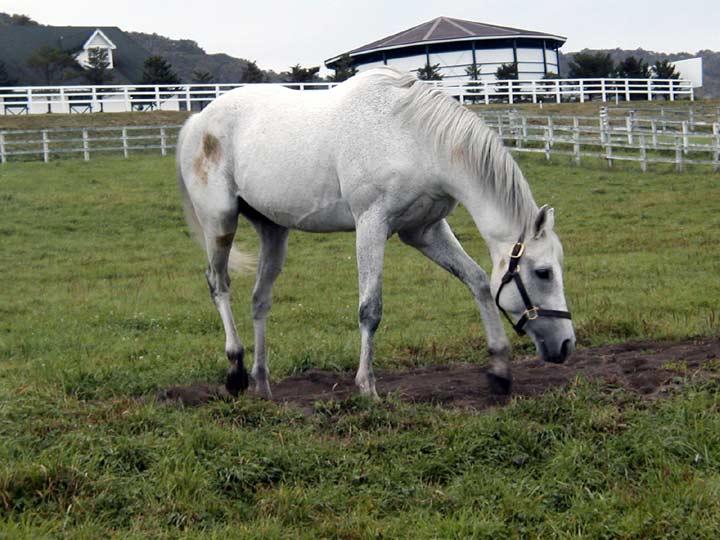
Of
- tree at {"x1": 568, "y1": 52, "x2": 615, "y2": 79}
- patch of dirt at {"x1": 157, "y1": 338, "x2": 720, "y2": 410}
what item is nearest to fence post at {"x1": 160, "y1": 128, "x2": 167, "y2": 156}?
patch of dirt at {"x1": 157, "y1": 338, "x2": 720, "y2": 410}

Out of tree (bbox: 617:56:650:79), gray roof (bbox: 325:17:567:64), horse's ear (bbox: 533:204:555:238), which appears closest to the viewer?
horse's ear (bbox: 533:204:555:238)

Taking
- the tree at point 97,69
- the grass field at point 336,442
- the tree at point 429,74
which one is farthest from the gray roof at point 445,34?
the grass field at point 336,442

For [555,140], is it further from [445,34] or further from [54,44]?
[54,44]

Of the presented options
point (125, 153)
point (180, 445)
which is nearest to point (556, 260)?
point (180, 445)

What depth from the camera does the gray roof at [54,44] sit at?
5275 cm

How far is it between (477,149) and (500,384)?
144 centimetres

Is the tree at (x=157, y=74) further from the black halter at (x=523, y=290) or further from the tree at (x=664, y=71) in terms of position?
the black halter at (x=523, y=290)

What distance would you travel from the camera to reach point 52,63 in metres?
50.4

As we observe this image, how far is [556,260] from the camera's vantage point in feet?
18.5

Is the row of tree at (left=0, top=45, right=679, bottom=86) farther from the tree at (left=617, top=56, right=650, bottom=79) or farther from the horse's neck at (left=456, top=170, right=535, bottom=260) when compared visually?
the horse's neck at (left=456, top=170, right=535, bottom=260)

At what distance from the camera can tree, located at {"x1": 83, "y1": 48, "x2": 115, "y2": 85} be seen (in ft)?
160

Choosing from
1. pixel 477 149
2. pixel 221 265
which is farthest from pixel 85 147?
pixel 477 149

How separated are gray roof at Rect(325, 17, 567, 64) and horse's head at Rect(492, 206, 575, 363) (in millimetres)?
49489

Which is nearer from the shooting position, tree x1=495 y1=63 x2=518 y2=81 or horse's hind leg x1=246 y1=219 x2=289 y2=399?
horse's hind leg x1=246 y1=219 x2=289 y2=399
